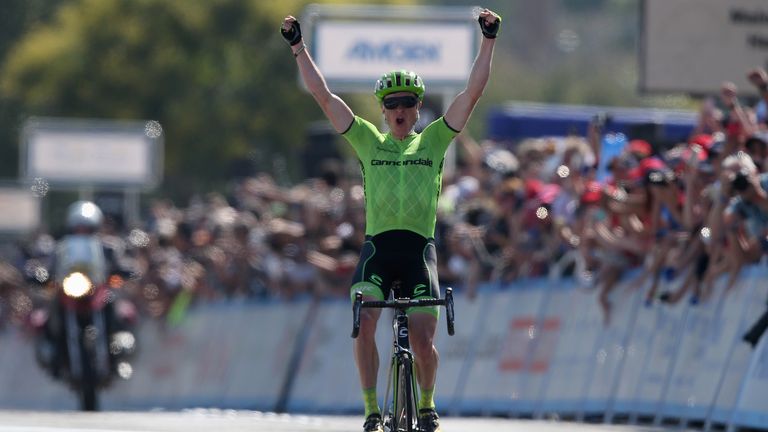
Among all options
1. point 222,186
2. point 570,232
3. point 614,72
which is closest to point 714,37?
point 570,232

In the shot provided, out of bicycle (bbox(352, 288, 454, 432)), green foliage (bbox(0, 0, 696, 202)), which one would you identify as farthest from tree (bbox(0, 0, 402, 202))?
bicycle (bbox(352, 288, 454, 432))

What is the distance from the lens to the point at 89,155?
135ft

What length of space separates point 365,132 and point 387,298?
1.02 meters

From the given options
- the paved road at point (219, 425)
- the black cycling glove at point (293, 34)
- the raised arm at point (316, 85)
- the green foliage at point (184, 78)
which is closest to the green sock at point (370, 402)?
the raised arm at point (316, 85)

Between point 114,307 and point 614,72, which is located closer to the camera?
point 114,307

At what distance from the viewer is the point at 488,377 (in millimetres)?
21391

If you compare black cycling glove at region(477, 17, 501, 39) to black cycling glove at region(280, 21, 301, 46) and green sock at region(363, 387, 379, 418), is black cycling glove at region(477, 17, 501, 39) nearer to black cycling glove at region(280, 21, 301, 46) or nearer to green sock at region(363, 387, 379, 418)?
black cycling glove at region(280, 21, 301, 46)

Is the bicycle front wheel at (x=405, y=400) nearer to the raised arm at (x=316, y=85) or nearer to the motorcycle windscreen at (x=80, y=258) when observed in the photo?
the raised arm at (x=316, y=85)

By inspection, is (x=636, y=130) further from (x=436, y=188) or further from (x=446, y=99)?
(x=436, y=188)

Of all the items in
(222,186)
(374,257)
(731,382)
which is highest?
(374,257)

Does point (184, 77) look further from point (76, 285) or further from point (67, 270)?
point (76, 285)

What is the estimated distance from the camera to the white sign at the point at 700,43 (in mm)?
23750

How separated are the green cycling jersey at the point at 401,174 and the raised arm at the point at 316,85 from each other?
7 cm

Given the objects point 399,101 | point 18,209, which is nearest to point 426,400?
point 399,101
